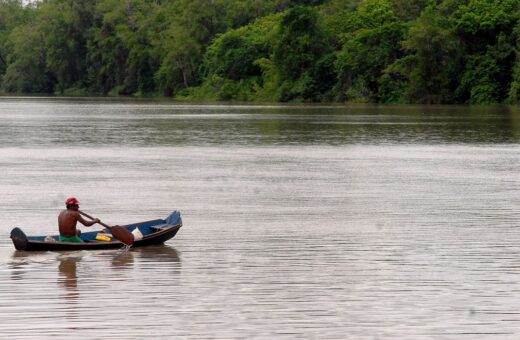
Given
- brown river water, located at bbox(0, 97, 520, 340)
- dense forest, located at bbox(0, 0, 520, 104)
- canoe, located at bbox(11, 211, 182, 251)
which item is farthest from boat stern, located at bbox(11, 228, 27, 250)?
dense forest, located at bbox(0, 0, 520, 104)

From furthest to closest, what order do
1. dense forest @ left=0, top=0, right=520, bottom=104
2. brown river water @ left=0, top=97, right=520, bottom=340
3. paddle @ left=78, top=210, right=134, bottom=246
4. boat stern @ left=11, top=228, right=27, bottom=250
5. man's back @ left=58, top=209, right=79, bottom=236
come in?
1. dense forest @ left=0, top=0, right=520, bottom=104
2. paddle @ left=78, top=210, right=134, bottom=246
3. man's back @ left=58, top=209, right=79, bottom=236
4. boat stern @ left=11, top=228, right=27, bottom=250
5. brown river water @ left=0, top=97, right=520, bottom=340

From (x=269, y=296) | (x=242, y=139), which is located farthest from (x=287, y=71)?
(x=269, y=296)

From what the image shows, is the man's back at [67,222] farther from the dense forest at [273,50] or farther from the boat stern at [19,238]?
the dense forest at [273,50]

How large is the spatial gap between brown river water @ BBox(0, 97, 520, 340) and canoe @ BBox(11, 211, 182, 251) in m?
0.18

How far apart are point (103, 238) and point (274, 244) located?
10.7 feet

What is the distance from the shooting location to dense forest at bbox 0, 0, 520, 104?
10275cm

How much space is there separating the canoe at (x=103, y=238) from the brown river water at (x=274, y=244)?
0.18 meters

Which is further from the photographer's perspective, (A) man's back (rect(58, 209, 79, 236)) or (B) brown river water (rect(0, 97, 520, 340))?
(A) man's back (rect(58, 209, 79, 236))

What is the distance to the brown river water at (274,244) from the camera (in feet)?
46.0

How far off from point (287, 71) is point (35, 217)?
9313cm

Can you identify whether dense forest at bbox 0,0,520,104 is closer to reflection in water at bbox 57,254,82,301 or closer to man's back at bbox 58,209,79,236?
man's back at bbox 58,209,79,236

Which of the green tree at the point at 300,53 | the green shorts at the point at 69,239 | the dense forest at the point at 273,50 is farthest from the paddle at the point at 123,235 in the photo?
the green tree at the point at 300,53

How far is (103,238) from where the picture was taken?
19.2 metres

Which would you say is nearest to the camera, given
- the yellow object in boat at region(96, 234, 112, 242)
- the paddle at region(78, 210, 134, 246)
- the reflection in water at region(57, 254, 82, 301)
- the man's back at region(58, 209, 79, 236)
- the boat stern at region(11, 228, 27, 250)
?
the reflection in water at region(57, 254, 82, 301)
